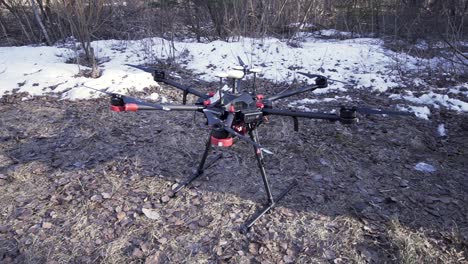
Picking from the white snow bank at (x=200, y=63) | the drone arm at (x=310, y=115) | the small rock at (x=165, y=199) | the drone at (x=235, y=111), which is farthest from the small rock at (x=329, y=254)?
the white snow bank at (x=200, y=63)

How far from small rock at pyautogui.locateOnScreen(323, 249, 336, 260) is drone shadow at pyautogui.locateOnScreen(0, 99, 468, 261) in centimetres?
35

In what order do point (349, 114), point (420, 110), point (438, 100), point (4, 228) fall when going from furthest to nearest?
point (438, 100) → point (420, 110) → point (4, 228) → point (349, 114)

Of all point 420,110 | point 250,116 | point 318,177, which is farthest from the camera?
point 420,110

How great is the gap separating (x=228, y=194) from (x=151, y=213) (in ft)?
2.55

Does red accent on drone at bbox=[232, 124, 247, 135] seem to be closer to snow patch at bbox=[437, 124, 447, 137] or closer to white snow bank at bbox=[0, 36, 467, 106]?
snow patch at bbox=[437, 124, 447, 137]

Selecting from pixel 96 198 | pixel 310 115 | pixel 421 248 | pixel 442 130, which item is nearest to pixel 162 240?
pixel 96 198

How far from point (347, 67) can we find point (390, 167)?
13.8ft

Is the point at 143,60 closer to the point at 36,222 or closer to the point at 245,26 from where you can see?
the point at 245,26

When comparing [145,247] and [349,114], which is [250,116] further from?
[145,247]

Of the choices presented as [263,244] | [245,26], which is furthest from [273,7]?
[263,244]

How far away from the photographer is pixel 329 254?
261cm

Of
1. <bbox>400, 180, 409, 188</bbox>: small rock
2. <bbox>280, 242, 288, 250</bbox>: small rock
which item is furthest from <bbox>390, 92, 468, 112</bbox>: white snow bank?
<bbox>280, 242, 288, 250</bbox>: small rock

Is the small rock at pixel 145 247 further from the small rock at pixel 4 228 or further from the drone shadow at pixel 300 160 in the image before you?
the small rock at pixel 4 228

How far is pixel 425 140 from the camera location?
4.41 metres
